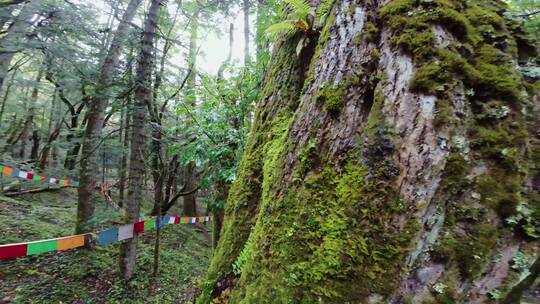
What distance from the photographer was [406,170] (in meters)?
1.32

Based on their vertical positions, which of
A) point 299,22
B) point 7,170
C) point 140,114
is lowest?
point 7,170

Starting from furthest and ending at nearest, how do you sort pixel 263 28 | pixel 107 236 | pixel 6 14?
1. pixel 6 14
2. pixel 107 236
3. pixel 263 28

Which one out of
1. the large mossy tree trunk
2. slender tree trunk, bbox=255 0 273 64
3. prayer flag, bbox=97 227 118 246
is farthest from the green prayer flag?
slender tree trunk, bbox=255 0 273 64

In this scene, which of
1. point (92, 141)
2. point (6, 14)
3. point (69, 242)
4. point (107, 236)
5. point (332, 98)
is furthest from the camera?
point (92, 141)

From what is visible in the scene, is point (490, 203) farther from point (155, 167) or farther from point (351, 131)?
point (155, 167)

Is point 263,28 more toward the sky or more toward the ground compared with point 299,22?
more toward the sky

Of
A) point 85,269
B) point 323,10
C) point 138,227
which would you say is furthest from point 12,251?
point 323,10

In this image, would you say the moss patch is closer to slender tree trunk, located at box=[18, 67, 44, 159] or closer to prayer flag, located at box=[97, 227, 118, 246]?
prayer flag, located at box=[97, 227, 118, 246]

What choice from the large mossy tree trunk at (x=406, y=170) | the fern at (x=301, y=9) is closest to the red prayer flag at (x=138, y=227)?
the large mossy tree trunk at (x=406, y=170)

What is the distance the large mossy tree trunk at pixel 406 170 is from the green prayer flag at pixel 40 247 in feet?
10.7

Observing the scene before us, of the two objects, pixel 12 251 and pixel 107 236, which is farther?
pixel 107 236

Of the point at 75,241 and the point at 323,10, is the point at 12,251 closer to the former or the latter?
the point at 75,241

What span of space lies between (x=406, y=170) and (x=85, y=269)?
708cm

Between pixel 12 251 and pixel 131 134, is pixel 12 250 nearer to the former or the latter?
pixel 12 251
